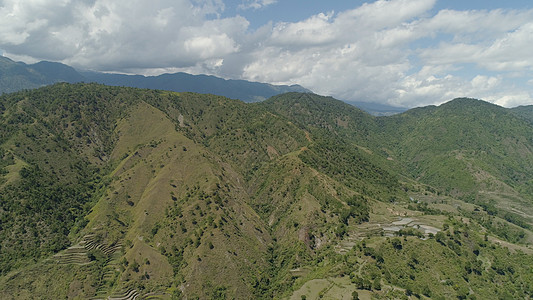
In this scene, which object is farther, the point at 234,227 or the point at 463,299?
the point at 234,227

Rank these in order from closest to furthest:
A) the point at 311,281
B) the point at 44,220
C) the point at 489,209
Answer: the point at 311,281, the point at 44,220, the point at 489,209

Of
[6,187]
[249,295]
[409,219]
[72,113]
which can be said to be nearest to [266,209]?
[249,295]

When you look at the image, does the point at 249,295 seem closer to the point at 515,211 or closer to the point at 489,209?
the point at 489,209

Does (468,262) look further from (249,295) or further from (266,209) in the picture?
(266,209)

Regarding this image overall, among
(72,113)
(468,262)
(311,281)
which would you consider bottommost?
(311,281)

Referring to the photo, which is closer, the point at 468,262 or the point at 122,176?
the point at 468,262

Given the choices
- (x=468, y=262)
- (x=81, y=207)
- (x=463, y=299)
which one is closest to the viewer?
(x=463, y=299)

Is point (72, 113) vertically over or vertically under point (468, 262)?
over

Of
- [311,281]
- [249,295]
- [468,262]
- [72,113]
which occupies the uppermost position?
[72,113]

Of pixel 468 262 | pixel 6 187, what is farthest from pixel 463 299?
pixel 6 187
